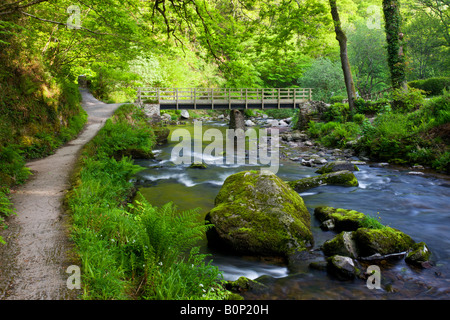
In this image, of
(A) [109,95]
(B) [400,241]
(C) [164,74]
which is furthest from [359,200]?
(C) [164,74]

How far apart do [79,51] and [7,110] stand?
6486 mm

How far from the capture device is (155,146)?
17.5 meters

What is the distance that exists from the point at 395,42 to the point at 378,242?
49.7 feet

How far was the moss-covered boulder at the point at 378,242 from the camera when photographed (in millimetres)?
5530

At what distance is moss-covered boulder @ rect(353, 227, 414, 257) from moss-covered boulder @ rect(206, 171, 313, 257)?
0.92m

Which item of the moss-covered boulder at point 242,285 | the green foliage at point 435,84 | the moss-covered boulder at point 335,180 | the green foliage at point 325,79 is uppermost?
the green foliage at point 325,79

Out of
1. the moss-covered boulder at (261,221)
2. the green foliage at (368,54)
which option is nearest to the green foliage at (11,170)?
the moss-covered boulder at (261,221)

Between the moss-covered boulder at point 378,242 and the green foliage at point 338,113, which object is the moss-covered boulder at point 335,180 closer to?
the moss-covered boulder at point 378,242

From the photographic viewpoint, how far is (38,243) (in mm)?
4359

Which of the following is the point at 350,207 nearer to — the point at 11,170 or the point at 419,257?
the point at 419,257

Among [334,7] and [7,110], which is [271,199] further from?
[334,7]

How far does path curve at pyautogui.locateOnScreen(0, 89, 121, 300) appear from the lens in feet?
11.1

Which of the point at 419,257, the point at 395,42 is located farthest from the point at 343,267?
the point at 395,42

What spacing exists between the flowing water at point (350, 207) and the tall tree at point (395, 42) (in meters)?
7.11
